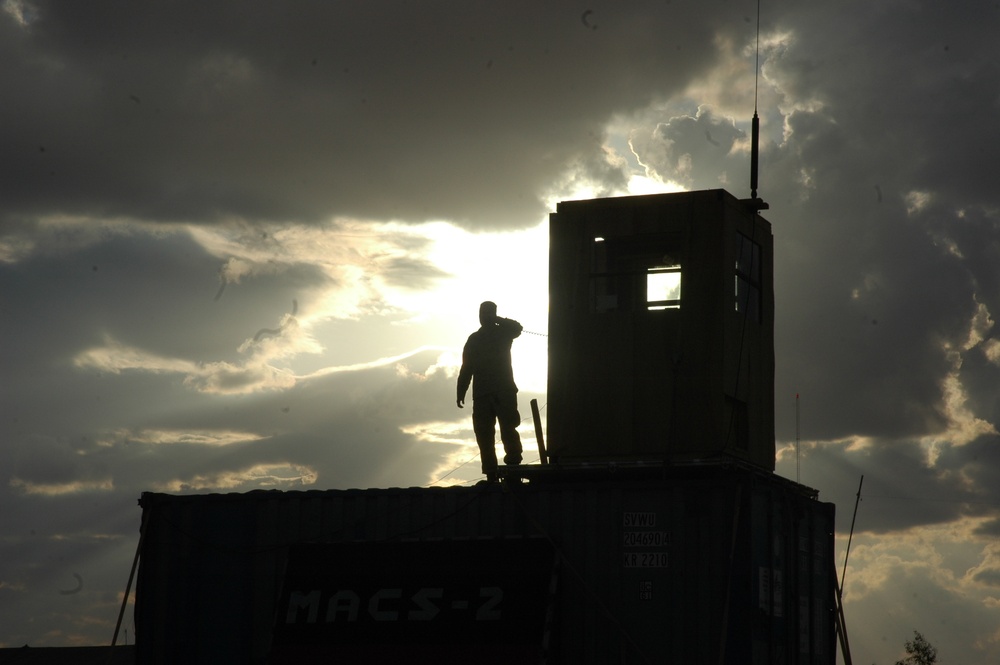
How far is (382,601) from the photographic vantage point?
43.3ft

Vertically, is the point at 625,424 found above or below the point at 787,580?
above

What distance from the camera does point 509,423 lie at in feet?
49.6

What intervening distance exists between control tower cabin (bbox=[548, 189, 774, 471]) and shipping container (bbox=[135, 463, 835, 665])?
457 mm

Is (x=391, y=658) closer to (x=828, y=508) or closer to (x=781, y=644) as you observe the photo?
(x=781, y=644)

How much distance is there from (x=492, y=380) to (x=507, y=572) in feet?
10.2

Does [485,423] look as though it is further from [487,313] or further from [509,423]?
→ [487,313]

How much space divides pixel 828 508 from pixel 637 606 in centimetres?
361

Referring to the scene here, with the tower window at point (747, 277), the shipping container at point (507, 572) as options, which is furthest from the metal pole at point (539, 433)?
the tower window at point (747, 277)

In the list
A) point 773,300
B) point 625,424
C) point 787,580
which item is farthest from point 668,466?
point 773,300

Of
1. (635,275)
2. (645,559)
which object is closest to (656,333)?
(635,275)

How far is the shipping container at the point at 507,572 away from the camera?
1230 cm

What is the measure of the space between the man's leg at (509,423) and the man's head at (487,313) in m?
1.00

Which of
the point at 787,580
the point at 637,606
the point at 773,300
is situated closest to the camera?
the point at 637,606

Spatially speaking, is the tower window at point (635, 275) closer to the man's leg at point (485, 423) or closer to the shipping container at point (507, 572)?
the shipping container at point (507, 572)
